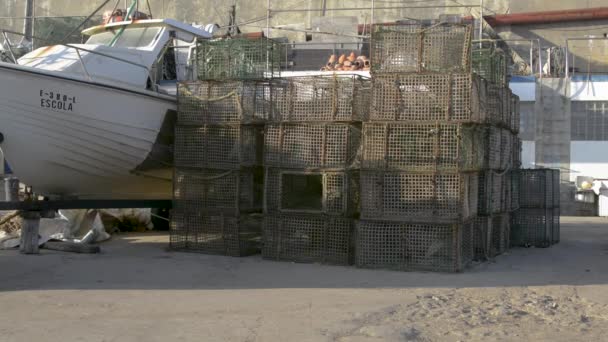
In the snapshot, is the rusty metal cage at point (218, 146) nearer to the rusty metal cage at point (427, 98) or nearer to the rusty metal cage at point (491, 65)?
the rusty metal cage at point (427, 98)

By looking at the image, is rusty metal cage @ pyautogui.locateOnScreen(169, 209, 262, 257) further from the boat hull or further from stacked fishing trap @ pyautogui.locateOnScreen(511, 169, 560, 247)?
stacked fishing trap @ pyautogui.locateOnScreen(511, 169, 560, 247)

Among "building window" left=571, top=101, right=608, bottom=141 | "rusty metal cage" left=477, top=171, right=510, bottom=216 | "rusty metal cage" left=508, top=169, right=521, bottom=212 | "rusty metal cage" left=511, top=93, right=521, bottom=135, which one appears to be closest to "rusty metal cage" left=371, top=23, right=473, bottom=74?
"rusty metal cage" left=477, top=171, right=510, bottom=216

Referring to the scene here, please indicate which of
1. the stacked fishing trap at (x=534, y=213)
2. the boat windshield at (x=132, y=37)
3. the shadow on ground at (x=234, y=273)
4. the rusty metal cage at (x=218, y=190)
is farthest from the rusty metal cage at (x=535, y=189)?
the boat windshield at (x=132, y=37)

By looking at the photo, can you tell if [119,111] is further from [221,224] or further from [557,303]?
[557,303]

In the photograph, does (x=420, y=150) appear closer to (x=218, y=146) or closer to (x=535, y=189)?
(x=218, y=146)

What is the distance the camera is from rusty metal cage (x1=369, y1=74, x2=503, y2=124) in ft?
30.2

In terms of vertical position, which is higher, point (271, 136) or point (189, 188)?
point (271, 136)

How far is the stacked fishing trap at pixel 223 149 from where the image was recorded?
10430 millimetres

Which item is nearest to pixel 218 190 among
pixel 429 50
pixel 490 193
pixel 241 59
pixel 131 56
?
pixel 241 59

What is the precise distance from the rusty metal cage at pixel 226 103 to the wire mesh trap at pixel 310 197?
912 millimetres

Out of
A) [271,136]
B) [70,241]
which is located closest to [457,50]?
[271,136]

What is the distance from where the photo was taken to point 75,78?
10.5m

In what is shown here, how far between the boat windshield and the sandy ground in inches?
169

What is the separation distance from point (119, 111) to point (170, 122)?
3.07 ft
